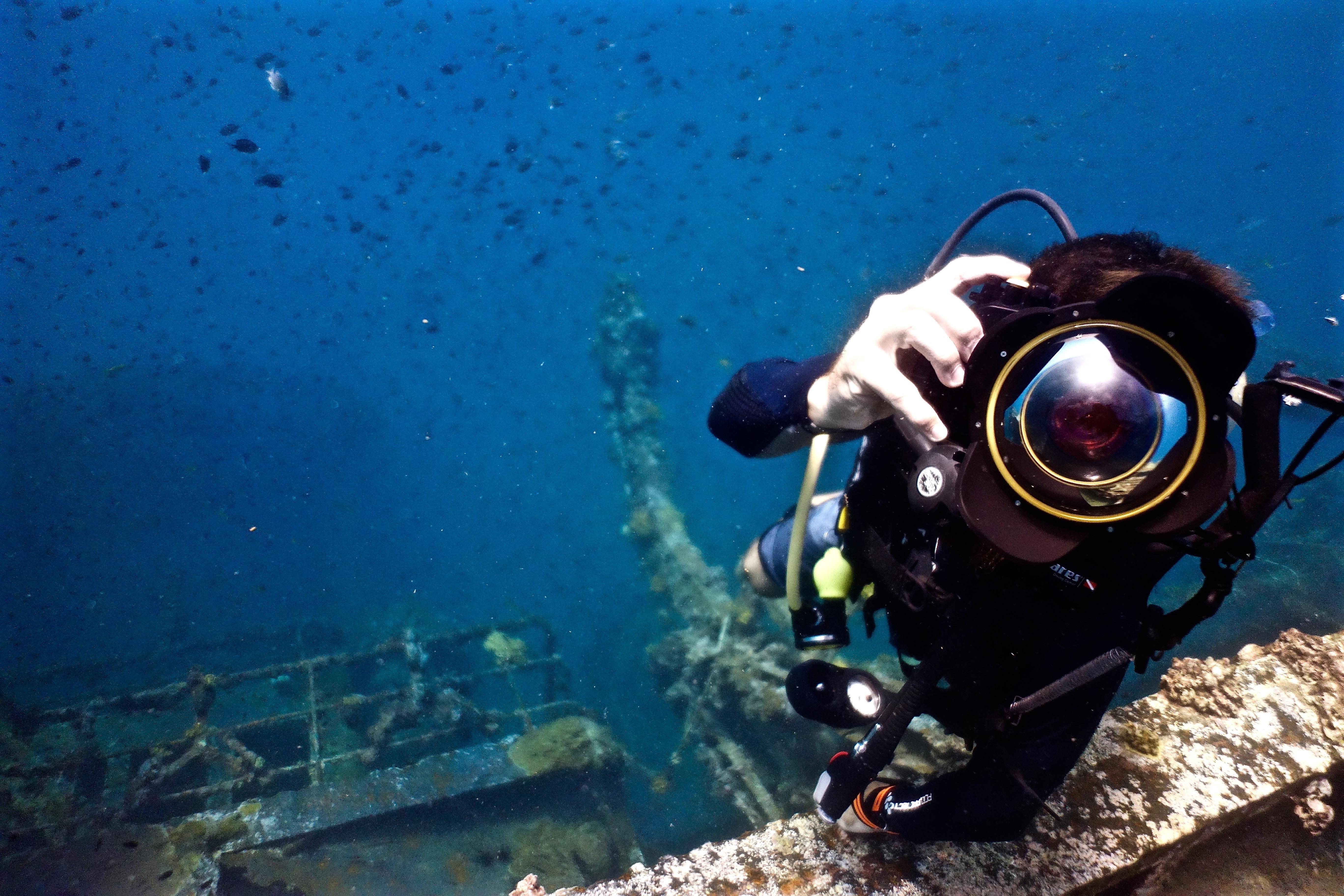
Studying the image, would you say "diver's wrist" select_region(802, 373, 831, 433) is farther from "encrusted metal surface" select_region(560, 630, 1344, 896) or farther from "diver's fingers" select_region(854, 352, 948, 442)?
"encrusted metal surface" select_region(560, 630, 1344, 896)

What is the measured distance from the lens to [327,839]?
584cm

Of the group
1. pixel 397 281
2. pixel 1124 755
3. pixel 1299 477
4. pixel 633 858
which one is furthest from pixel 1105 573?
pixel 397 281

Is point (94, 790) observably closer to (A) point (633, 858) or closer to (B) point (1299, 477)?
Answer: (A) point (633, 858)

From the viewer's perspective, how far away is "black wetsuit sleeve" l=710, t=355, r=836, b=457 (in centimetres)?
191

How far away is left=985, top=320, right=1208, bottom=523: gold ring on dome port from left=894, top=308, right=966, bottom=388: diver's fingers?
0.12 m

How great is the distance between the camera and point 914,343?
4.24 feet

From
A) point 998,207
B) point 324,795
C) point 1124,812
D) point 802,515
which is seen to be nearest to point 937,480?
point 802,515

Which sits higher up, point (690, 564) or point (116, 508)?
point (690, 564)

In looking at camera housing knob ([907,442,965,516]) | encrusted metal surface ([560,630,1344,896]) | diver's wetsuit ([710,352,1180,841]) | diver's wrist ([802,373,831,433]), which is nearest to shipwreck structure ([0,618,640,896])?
encrusted metal surface ([560,630,1344,896])

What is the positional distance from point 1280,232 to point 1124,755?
155067 millimetres

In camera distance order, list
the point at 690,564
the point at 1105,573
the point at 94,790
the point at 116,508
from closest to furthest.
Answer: the point at 1105,573 → the point at 94,790 → the point at 690,564 → the point at 116,508

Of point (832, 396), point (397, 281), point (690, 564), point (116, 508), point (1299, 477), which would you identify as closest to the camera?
point (1299, 477)

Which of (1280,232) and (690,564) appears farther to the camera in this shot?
(1280,232)

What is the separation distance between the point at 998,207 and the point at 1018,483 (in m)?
1.39
